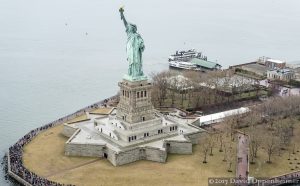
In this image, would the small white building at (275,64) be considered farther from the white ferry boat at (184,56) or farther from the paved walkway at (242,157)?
the paved walkway at (242,157)

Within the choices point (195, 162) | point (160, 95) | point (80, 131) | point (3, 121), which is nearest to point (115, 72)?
point (160, 95)

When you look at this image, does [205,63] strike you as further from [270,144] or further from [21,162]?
[21,162]

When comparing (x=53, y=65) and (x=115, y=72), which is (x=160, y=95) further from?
(x=53, y=65)

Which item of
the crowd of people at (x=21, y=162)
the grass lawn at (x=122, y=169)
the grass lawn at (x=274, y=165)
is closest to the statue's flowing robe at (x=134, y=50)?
the grass lawn at (x=122, y=169)

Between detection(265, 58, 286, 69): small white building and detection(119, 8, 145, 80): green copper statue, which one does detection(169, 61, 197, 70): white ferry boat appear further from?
detection(119, 8, 145, 80): green copper statue

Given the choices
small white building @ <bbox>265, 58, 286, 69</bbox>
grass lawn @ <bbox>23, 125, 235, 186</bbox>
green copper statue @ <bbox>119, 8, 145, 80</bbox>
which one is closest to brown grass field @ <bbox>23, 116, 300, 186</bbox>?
grass lawn @ <bbox>23, 125, 235, 186</bbox>

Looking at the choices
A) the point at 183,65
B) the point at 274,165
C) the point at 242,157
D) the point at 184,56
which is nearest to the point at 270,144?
the point at 274,165
